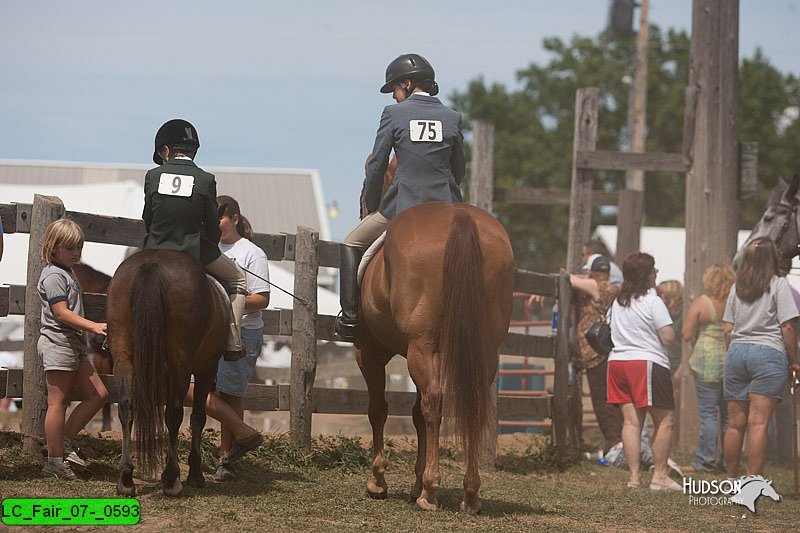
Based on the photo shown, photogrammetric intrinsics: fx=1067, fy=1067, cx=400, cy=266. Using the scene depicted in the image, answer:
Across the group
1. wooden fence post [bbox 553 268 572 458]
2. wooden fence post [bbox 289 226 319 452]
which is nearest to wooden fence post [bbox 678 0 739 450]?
wooden fence post [bbox 553 268 572 458]

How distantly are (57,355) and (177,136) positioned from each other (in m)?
1.68

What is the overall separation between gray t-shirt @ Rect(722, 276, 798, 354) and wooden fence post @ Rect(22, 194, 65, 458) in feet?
18.9

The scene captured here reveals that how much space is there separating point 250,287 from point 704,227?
691 centimetres

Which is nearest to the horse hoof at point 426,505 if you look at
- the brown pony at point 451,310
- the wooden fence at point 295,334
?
the brown pony at point 451,310

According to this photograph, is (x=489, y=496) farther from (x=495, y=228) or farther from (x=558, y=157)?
A: (x=558, y=157)

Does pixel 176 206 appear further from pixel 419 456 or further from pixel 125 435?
pixel 419 456

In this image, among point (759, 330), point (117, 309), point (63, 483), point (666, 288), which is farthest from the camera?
point (666, 288)

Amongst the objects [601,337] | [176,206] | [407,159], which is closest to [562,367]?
[601,337]

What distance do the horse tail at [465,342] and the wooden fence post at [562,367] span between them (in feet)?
15.5

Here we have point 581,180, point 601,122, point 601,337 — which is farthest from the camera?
point 601,122

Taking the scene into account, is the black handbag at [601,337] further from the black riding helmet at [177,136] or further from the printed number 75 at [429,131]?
the black riding helmet at [177,136]

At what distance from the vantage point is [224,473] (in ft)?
25.3

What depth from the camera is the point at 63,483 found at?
22.4 feet

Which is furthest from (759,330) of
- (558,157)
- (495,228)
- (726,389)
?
(558,157)
